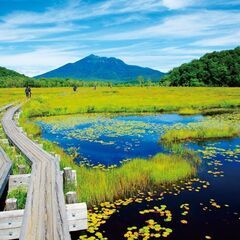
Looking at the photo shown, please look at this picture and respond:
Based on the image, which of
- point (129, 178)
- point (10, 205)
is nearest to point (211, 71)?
point (129, 178)

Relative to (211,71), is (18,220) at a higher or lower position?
lower

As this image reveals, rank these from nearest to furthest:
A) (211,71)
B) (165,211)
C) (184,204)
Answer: (165,211), (184,204), (211,71)

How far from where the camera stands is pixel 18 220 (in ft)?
24.0

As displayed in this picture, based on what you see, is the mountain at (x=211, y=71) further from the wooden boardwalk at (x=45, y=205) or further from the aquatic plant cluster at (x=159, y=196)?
the wooden boardwalk at (x=45, y=205)

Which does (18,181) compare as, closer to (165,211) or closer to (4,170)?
(4,170)

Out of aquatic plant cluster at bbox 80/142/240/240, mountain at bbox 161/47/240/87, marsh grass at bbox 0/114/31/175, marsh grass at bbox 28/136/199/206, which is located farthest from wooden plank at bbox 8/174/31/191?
mountain at bbox 161/47/240/87

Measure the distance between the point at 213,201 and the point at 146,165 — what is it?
149 inches

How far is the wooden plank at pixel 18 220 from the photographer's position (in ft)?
23.5

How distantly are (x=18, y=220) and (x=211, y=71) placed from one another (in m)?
116

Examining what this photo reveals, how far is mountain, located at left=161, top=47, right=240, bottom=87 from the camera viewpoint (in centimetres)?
11038

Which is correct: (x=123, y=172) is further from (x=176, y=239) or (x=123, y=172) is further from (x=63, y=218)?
(x=63, y=218)

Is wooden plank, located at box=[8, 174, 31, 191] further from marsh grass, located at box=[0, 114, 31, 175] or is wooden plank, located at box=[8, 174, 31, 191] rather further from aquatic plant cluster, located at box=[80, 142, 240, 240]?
aquatic plant cluster, located at box=[80, 142, 240, 240]

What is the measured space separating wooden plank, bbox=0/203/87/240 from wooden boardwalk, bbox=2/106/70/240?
23cm

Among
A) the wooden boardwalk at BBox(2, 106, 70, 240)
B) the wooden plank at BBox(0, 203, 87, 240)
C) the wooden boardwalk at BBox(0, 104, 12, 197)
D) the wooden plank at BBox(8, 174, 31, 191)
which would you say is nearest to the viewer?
the wooden boardwalk at BBox(2, 106, 70, 240)
